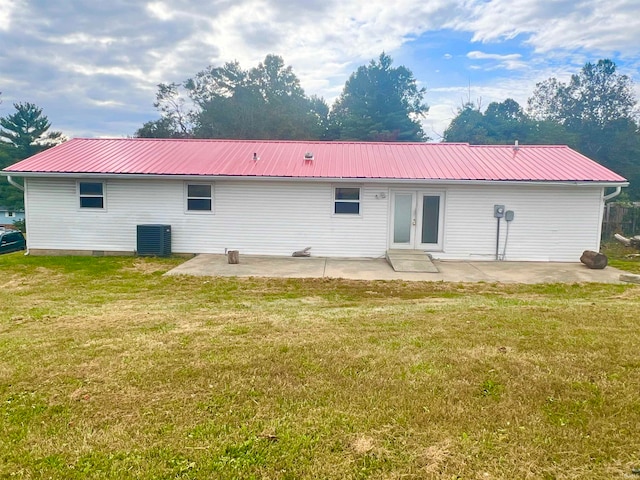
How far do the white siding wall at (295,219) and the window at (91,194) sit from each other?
196 millimetres

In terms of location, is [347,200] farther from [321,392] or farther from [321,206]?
[321,392]

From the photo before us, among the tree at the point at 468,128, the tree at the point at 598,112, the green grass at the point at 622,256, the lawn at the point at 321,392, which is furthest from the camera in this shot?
the tree at the point at 468,128

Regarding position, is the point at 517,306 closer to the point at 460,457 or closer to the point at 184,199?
the point at 460,457

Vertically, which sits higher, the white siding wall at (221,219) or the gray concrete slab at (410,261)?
the white siding wall at (221,219)

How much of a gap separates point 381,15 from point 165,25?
8.26m

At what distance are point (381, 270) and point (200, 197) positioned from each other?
5688 mm

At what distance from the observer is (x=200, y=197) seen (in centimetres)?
1164

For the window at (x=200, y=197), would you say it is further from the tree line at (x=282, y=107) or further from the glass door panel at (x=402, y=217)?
the tree line at (x=282, y=107)

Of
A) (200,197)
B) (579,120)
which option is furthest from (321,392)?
(579,120)

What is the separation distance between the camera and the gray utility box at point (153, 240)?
37.3ft

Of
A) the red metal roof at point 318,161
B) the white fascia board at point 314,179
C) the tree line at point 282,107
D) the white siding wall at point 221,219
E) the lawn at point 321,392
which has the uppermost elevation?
the tree line at point 282,107

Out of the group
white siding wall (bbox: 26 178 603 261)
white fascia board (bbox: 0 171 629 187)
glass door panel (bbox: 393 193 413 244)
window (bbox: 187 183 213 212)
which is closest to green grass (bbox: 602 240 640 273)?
white siding wall (bbox: 26 178 603 261)

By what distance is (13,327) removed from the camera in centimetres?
486

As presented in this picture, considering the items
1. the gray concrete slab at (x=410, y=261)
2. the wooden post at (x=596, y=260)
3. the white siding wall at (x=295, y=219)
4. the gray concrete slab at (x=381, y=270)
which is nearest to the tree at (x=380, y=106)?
the white siding wall at (x=295, y=219)
